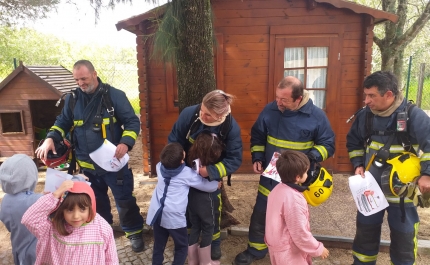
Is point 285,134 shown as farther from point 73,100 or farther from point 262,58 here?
point 262,58

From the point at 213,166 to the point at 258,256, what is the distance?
3.86 ft

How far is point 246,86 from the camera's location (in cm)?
591

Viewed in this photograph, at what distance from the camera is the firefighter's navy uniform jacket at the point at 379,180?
99.3 inches

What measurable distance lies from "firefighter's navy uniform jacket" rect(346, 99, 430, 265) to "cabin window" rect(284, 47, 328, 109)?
3037 mm

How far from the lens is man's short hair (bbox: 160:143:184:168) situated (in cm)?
263

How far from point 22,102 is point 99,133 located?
4.07 meters

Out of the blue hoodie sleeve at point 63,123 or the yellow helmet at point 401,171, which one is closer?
the yellow helmet at point 401,171

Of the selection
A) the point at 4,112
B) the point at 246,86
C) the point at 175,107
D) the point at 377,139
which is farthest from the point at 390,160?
the point at 4,112

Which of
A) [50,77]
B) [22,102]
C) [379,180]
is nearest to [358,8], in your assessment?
[379,180]

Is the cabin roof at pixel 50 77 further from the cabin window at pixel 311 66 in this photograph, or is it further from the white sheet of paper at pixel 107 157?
the cabin window at pixel 311 66

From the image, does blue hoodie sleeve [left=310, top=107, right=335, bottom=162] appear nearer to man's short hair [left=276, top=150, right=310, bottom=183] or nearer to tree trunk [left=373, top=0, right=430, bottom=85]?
man's short hair [left=276, top=150, right=310, bottom=183]

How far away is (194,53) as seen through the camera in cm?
351

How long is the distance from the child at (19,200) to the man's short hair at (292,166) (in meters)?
1.80

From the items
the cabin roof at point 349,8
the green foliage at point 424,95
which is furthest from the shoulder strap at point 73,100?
the green foliage at point 424,95
